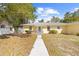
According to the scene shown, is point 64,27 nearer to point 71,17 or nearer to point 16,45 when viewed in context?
point 71,17

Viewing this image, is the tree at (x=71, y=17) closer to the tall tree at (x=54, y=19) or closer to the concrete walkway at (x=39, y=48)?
the tall tree at (x=54, y=19)

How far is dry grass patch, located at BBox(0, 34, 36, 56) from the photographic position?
8180 mm

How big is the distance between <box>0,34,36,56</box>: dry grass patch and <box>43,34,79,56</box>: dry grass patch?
0.52 meters

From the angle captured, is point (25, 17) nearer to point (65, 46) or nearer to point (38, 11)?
point (38, 11)

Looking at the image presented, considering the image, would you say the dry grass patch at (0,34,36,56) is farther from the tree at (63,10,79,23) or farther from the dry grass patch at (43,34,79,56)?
the tree at (63,10,79,23)

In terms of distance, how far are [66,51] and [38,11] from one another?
1518 millimetres

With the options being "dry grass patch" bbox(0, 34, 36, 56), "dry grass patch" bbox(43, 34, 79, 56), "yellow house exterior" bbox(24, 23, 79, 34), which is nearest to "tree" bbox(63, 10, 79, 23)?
"yellow house exterior" bbox(24, 23, 79, 34)

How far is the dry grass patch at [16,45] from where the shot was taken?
8.18m

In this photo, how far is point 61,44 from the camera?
27.4ft

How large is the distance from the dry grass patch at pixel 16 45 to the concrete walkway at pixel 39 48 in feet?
0.40

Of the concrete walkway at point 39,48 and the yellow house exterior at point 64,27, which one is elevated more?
the yellow house exterior at point 64,27

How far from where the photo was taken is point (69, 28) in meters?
8.30

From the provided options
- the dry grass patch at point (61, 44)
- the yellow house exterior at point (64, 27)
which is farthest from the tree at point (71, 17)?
the dry grass patch at point (61, 44)

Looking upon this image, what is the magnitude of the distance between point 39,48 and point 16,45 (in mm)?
726
